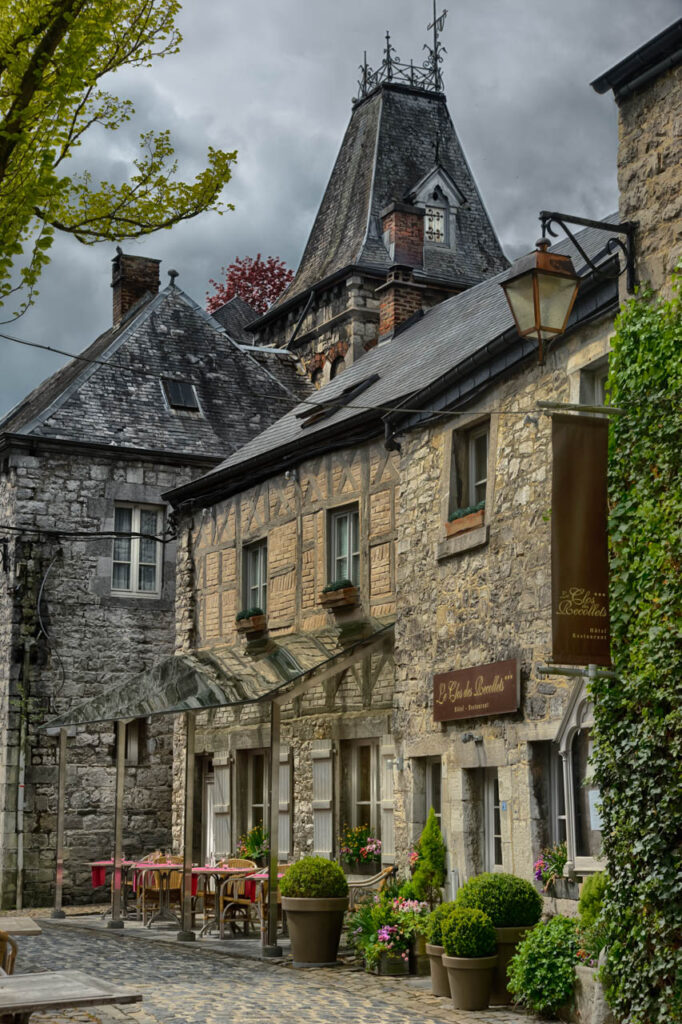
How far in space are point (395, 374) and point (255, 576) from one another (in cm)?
296

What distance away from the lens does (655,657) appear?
23.1ft

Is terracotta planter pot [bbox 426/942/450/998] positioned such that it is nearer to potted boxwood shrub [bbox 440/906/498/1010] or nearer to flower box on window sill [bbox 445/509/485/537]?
potted boxwood shrub [bbox 440/906/498/1010]

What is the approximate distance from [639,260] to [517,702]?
3.46m

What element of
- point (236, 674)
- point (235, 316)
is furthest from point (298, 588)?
point (235, 316)

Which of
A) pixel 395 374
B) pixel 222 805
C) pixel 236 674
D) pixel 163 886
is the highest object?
pixel 395 374

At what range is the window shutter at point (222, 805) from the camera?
15.0m

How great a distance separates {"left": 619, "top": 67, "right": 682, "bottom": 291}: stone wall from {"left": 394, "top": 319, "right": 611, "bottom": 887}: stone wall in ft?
4.83

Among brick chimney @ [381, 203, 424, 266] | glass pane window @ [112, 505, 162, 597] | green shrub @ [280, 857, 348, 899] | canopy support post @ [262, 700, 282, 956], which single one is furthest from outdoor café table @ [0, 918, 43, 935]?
brick chimney @ [381, 203, 424, 266]

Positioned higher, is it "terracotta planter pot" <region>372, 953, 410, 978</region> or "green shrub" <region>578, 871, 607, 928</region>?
"green shrub" <region>578, 871, 607, 928</region>

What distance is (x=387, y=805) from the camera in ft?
39.4

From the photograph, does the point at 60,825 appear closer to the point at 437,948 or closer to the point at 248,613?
the point at 248,613

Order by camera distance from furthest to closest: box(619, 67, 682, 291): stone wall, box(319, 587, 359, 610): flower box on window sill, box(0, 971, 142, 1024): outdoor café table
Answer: box(319, 587, 359, 610): flower box on window sill
box(619, 67, 682, 291): stone wall
box(0, 971, 142, 1024): outdoor café table

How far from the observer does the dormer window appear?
2502 cm

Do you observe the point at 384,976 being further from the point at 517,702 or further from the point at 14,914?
the point at 14,914
